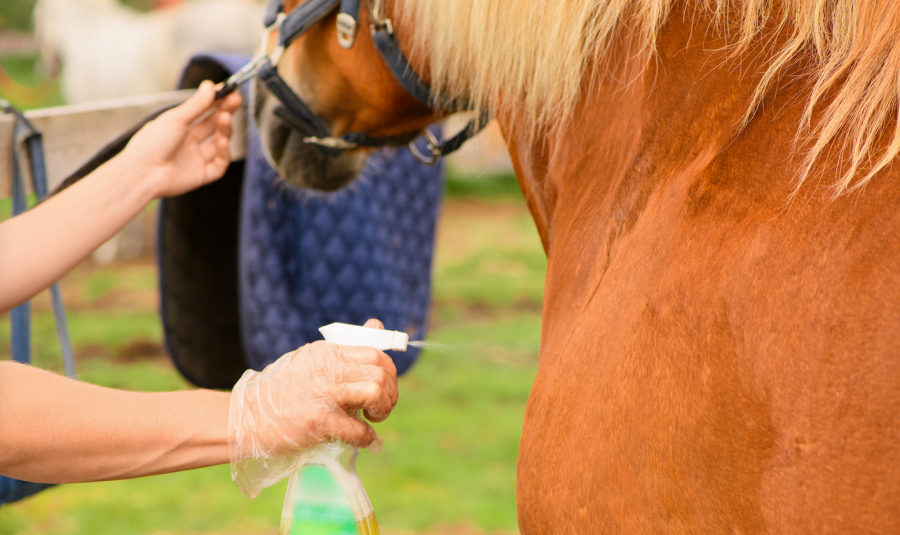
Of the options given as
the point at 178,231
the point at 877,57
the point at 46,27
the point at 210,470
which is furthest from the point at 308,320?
the point at 46,27

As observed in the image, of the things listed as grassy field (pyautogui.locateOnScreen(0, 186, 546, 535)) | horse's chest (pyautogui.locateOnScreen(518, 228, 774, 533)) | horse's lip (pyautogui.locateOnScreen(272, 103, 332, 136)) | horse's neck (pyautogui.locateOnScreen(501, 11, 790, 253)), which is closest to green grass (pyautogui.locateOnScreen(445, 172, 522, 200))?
grassy field (pyautogui.locateOnScreen(0, 186, 546, 535))

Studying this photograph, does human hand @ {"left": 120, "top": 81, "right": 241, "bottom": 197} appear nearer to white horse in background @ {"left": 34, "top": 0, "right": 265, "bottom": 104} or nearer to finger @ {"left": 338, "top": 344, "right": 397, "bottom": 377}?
finger @ {"left": 338, "top": 344, "right": 397, "bottom": 377}

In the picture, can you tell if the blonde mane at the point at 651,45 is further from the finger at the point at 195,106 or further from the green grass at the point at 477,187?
the green grass at the point at 477,187

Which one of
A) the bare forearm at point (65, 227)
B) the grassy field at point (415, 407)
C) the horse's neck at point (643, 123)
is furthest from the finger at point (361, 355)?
the bare forearm at point (65, 227)

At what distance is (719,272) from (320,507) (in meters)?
0.54

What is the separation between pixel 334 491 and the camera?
906 mm

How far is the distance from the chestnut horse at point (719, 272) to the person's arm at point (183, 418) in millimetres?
212

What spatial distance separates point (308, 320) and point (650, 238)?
4.42 ft

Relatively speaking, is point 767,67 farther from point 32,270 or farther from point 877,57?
point 32,270

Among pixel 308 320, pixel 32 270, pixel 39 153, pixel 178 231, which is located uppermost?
pixel 39 153

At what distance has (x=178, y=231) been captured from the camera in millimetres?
1974

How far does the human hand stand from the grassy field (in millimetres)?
592

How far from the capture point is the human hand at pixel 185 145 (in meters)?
1.32

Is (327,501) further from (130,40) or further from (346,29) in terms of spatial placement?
(130,40)
